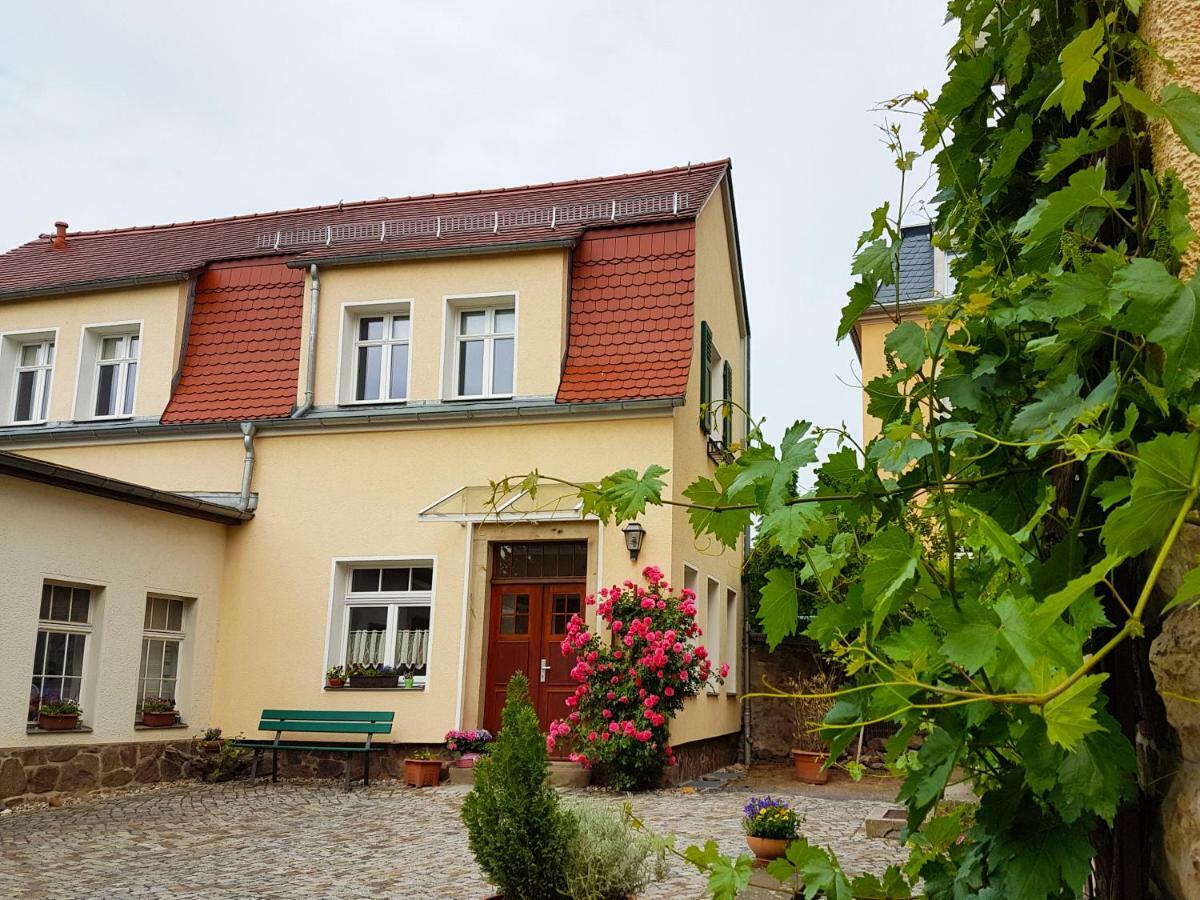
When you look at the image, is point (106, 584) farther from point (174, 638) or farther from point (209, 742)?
point (209, 742)

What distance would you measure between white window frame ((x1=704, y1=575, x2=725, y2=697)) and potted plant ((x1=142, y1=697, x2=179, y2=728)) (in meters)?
6.98

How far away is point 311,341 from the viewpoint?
14.9 meters

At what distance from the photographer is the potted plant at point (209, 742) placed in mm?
13641

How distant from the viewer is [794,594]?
177cm

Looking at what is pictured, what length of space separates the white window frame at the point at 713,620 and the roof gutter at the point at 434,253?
512cm

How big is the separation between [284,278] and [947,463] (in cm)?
1499

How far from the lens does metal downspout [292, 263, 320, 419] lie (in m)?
14.8

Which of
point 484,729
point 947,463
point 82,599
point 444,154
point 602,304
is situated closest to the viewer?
point 947,463

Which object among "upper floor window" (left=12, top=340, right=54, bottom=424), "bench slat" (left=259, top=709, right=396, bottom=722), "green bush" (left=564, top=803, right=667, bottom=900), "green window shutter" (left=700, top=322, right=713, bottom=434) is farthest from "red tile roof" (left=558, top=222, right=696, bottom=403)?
"upper floor window" (left=12, top=340, right=54, bottom=424)

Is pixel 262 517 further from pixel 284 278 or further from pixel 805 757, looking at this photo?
pixel 805 757

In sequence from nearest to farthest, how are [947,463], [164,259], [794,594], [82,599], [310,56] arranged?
1. [947,463]
2. [794,594]
3. [310,56]
4. [82,599]
5. [164,259]

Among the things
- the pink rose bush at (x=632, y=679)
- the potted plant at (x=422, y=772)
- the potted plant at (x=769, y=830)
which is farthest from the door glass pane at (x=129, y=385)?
the potted plant at (x=769, y=830)

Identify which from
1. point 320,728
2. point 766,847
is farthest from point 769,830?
point 320,728

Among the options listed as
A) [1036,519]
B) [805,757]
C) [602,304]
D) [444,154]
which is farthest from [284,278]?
[1036,519]
